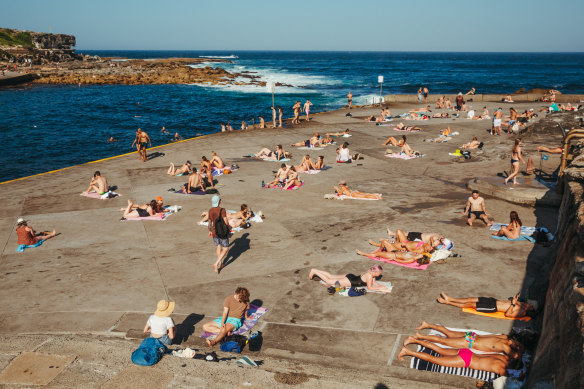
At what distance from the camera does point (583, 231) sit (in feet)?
21.7

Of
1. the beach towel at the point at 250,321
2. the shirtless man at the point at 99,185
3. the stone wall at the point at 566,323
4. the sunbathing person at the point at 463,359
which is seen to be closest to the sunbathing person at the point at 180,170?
the shirtless man at the point at 99,185

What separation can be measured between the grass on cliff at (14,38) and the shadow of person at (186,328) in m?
144

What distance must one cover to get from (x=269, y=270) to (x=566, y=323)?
21.0 feet

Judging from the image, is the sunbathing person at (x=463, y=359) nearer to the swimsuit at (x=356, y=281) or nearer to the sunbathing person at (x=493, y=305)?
the sunbathing person at (x=493, y=305)

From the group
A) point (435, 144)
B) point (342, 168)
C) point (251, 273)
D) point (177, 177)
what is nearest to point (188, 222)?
point (251, 273)

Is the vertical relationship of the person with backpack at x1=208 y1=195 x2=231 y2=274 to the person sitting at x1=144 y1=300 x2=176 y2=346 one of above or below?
above

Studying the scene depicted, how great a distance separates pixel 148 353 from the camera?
6.28m

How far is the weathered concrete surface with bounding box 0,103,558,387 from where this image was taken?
23.6 ft

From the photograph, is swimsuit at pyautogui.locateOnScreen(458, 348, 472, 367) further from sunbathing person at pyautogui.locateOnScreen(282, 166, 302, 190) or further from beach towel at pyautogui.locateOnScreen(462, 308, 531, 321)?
sunbathing person at pyautogui.locateOnScreen(282, 166, 302, 190)

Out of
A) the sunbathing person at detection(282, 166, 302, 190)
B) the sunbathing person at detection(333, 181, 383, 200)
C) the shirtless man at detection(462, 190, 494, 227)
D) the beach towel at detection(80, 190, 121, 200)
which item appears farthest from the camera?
the sunbathing person at detection(282, 166, 302, 190)

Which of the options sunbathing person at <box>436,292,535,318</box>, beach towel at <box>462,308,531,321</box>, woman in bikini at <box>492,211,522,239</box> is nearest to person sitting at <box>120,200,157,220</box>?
sunbathing person at <box>436,292,535,318</box>

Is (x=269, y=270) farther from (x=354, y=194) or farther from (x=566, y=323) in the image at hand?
(x=566, y=323)

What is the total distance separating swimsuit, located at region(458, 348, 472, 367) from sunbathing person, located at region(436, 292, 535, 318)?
163cm

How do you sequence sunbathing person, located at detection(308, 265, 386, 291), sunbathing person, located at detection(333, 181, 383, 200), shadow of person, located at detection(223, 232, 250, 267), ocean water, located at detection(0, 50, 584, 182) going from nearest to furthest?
sunbathing person, located at detection(308, 265, 386, 291) < shadow of person, located at detection(223, 232, 250, 267) < sunbathing person, located at detection(333, 181, 383, 200) < ocean water, located at detection(0, 50, 584, 182)
